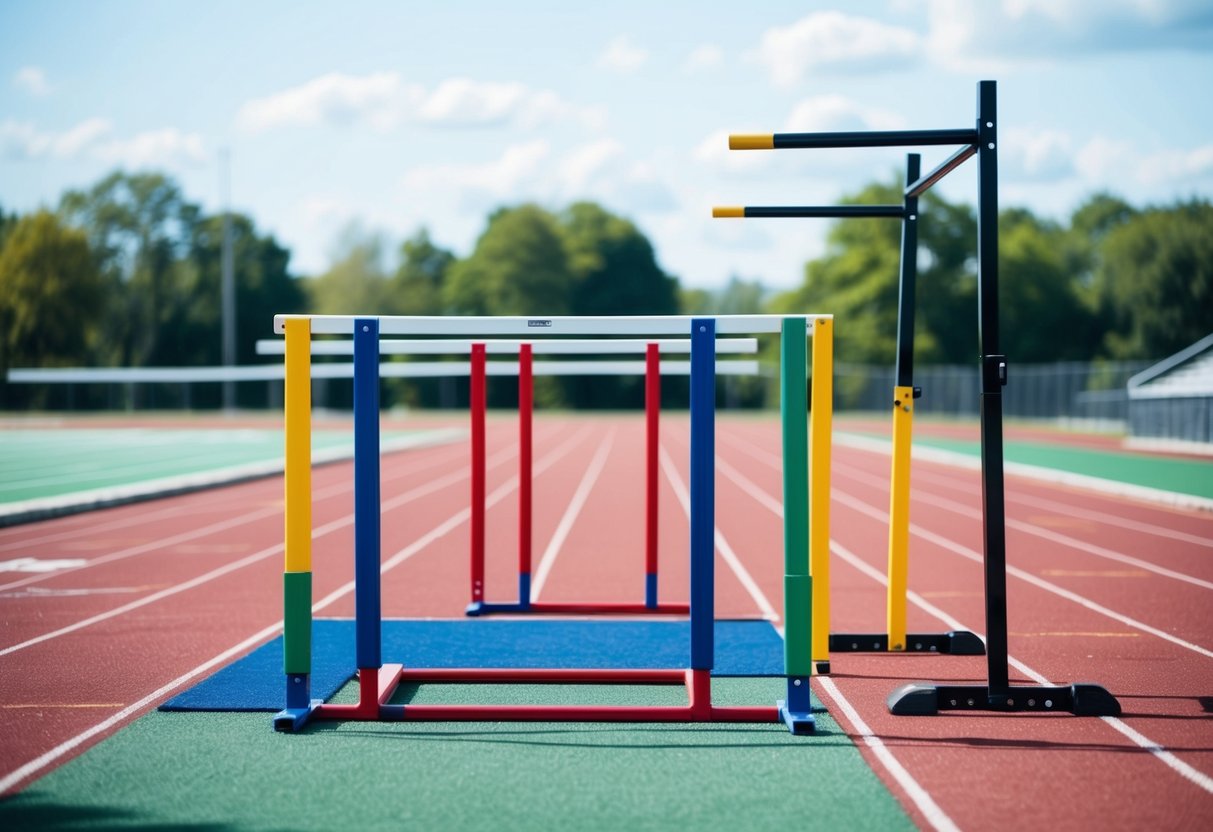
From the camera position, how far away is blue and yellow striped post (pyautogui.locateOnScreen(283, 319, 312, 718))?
5.35m

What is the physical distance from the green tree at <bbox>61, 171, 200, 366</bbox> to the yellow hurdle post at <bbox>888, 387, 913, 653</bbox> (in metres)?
69.0

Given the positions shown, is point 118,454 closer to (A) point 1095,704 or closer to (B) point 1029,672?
(B) point 1029,672

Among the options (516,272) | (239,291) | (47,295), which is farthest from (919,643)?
(239,291)

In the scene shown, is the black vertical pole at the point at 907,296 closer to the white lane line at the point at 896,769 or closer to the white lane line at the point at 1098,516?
the white lane line at the point at 896,769

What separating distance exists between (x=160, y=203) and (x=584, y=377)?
1215 inches

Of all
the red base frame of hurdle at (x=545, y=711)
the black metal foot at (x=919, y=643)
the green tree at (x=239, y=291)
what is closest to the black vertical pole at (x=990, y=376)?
the red base frame of hurdle at (x=545, y=711)

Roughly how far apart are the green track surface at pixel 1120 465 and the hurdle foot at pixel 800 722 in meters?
13.4

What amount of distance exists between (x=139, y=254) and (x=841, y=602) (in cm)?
7331

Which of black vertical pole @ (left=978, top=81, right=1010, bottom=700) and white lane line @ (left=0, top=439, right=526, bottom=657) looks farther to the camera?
white lane line @ (left=0, top=439, right=526, bottom=657)

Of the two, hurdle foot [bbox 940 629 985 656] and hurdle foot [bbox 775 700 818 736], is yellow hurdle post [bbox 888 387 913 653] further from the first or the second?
hurdle foot [bbox 775 700 818 736]

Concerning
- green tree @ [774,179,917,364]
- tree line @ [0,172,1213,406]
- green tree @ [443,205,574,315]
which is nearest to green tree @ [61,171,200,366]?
tree line @ [0,172,1213,406]

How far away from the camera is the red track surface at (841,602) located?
4828 millimetres

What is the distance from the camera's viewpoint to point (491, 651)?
7.04 m

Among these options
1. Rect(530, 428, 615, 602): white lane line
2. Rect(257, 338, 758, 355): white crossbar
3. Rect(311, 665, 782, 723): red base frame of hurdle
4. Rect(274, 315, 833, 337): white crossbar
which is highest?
Rect(274, 315, 833, 337): white crossbar
